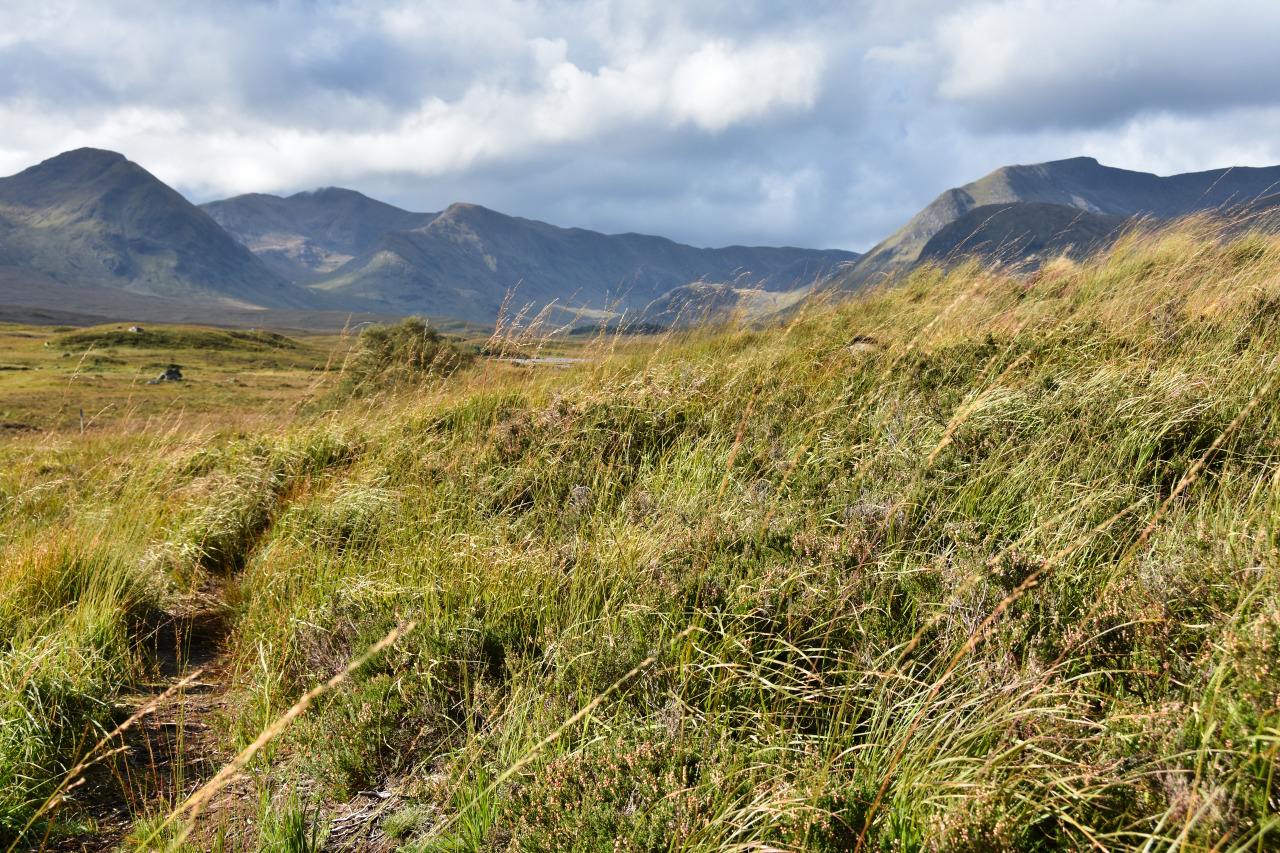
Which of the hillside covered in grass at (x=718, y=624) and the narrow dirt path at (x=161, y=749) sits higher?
the hillside covered in grass at (x=718, y=624)

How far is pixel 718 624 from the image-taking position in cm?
246

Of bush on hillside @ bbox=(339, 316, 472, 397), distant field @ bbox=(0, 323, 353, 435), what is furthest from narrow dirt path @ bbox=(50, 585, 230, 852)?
bush on hillside @ bbox=(339, 316, 472, 397)

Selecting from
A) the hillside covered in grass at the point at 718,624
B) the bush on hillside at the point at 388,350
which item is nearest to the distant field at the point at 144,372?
the bush on hillside at the point at 388,350

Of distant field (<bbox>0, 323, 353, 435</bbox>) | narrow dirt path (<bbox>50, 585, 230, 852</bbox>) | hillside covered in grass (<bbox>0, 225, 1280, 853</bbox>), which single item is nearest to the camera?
hillside covered in grass (<bbox>0, 225, 1280, 853</bbox>)

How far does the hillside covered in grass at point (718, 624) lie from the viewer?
166 cm

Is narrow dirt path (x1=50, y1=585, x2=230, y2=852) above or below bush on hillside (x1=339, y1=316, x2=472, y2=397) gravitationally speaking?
below

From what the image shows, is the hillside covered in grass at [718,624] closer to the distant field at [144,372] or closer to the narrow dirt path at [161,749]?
the narrow dirt path at [161,749]

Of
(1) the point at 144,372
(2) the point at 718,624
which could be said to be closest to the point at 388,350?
(2) the point at 718,624

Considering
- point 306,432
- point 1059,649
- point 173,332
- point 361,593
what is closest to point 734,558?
point 1059,649

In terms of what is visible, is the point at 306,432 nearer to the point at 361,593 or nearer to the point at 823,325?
the point at 361,593

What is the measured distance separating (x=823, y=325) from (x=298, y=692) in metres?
6.49

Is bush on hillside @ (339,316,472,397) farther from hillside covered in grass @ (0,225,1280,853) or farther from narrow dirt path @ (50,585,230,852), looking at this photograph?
narrow dirt path @ (50,585,230,852)

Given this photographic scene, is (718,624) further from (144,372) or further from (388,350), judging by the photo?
(144,372)

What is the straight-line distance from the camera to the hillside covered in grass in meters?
1.66
